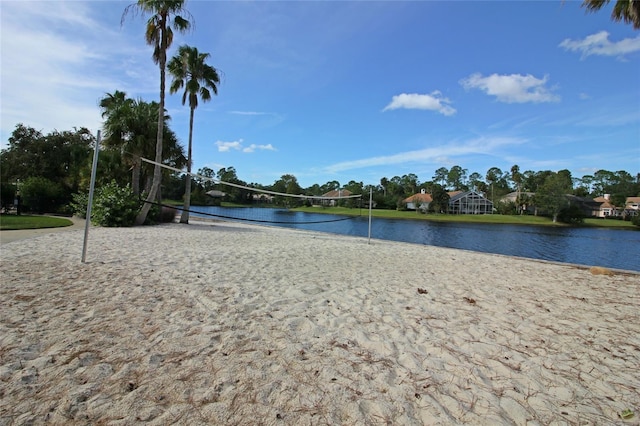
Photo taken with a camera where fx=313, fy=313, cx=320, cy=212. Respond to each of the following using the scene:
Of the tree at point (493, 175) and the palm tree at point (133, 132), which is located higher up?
the tree at point (493, 175)

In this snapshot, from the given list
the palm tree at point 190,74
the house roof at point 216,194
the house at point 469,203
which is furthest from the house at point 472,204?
the palm tree at point 190,74

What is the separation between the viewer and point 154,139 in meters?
17.0

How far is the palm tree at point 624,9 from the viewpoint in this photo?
26.7 ft

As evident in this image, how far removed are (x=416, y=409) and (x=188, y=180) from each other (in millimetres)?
17524

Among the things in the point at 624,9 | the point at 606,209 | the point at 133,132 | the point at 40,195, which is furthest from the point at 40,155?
the point at 606,209

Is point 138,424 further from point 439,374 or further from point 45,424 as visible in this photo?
point 439,374

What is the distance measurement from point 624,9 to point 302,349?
482 inches

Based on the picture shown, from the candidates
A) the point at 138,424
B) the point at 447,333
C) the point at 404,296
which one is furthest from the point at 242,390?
the point at 404,296

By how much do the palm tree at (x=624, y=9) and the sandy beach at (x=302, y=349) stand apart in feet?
24.9

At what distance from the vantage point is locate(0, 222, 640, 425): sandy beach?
2.17m

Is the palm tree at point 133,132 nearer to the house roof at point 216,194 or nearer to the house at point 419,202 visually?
the house roof at point 216,194

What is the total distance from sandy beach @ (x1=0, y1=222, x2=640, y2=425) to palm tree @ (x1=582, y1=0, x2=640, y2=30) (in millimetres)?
7587

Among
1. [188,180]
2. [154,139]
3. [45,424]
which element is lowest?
[45,424]

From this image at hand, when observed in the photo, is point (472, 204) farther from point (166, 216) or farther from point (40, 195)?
point (40, 195)
